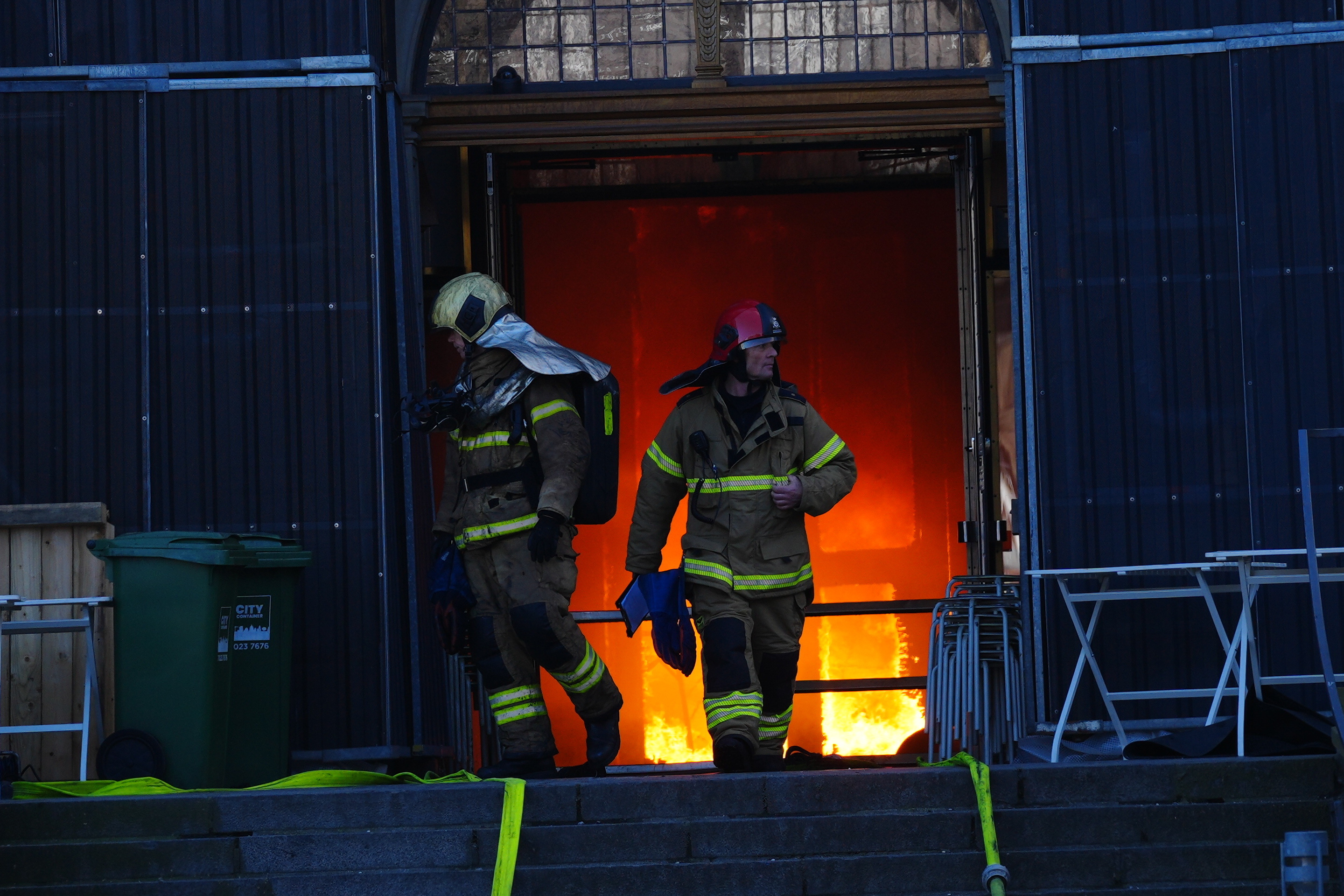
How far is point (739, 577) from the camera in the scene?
6.54 meters

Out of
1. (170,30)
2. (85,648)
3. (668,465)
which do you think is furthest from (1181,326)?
(85,648)

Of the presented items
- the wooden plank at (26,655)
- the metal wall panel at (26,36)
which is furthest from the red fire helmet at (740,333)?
the metal wall panel at (26,36)

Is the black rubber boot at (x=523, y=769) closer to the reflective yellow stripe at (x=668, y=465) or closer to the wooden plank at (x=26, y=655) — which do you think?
the reflective yellow stripe at (x=668, y=465)

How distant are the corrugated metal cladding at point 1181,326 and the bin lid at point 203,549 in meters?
3.32

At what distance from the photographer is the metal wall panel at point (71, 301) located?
7.26 m

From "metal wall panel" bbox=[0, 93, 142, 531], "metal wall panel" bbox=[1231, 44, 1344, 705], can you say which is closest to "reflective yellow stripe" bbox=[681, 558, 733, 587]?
"metal wall panel" bbox=[1231, 44, 1344, 705]

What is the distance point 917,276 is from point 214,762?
20.9 feet

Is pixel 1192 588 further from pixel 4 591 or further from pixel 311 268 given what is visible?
pixel 4 591

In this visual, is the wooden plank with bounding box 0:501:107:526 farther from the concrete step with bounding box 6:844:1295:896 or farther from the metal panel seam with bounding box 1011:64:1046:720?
the metal panel seam with bounding box 1011:64:1046:720

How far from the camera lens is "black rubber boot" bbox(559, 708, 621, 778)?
6.56 m

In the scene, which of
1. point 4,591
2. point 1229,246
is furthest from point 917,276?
point 4,591

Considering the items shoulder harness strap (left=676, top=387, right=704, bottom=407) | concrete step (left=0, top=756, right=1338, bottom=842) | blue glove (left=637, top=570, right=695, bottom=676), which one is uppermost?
shoulder harness strap (left=676, top=387, right=704, bottom=407)

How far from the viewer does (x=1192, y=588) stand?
632 centimetres

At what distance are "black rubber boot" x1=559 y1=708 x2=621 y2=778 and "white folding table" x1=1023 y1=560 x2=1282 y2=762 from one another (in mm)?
1761
